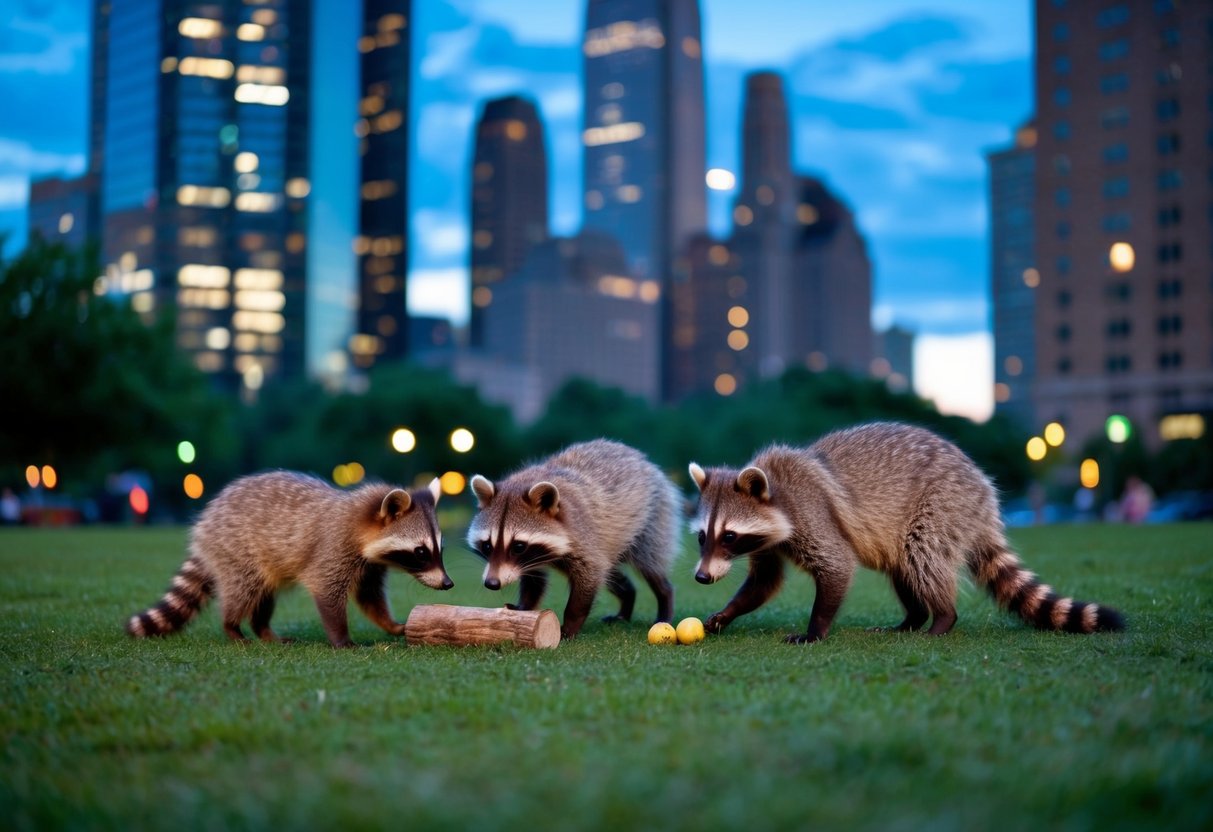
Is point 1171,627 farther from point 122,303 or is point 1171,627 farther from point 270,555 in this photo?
point 122,303

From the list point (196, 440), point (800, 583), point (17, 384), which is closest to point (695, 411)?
point (196, 440)

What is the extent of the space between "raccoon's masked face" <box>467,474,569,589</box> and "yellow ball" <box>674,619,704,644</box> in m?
1.14

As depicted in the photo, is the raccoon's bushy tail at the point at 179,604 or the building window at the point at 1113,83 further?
the building window at the point at 1113,83

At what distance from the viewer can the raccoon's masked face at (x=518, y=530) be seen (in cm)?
906

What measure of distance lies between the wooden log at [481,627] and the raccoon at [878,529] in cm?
126

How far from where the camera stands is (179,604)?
9.60 metres

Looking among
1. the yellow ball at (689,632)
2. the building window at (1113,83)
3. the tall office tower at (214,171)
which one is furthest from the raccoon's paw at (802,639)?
the tall office tower at (214,171)

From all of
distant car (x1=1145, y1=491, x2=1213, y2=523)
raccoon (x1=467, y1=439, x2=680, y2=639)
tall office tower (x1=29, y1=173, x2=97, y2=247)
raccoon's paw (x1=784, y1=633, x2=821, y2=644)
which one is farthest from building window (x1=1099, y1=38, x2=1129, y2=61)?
raccoon's paw (x1=784, y1=633, x2=821, y2=644)

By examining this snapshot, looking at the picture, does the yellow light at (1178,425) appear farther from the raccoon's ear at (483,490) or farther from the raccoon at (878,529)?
the raccoon's ear at (483,490)

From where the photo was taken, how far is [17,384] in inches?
1524

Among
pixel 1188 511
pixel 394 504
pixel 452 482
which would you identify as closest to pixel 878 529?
pixel 394 504

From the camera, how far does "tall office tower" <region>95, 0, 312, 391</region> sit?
153750mm

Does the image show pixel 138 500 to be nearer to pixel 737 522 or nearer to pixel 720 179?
pixel 720 179

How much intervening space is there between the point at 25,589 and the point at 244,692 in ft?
29.0
